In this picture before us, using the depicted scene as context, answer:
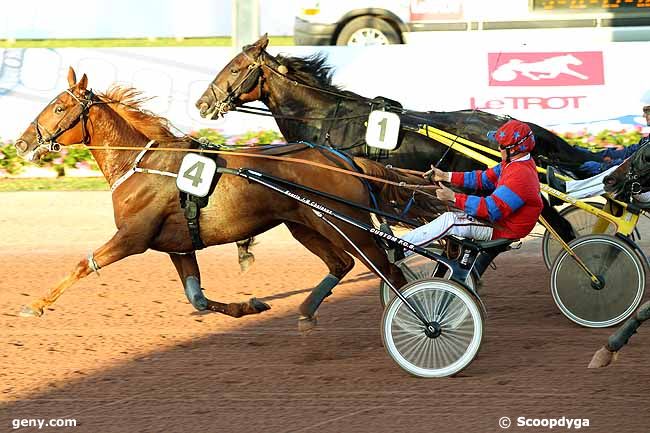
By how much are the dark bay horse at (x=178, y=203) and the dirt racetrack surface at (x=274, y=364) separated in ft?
1.23

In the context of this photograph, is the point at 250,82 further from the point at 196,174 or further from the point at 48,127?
the point at 196,174

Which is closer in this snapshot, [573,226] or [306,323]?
[306,323]

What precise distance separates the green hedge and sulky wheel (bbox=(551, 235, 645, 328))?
5.44 m

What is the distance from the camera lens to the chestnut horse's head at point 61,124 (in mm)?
6855

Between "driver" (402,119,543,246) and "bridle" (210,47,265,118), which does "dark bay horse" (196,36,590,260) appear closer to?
"bridle" (210,47,265,118)

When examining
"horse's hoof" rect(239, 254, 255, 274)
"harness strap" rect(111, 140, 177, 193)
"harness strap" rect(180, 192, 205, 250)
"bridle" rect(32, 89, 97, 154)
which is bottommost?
"horse's hoof" rect(239, 254, 255, 274)

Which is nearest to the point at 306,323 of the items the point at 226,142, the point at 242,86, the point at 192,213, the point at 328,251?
the point at 328,251

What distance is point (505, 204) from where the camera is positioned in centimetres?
572

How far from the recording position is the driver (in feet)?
18.8

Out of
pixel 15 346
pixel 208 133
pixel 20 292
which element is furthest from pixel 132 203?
pixel 208 133

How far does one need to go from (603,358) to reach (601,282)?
1022 millimetres

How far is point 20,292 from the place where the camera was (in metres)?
7.98

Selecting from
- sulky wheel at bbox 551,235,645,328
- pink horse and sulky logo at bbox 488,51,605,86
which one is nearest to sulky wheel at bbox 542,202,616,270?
sulky wheel at bbox 551,235,645,328

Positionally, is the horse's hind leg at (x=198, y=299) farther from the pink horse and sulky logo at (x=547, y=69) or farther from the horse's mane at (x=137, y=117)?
the pink horse and sulky logo at (x=547, y=69)
